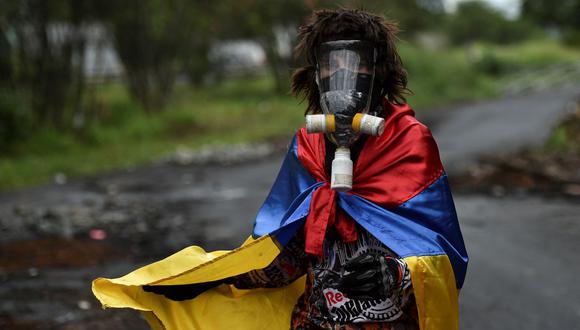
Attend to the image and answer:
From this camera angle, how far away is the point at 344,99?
2811 mm

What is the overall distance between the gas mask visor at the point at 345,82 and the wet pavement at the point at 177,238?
2.72 meters

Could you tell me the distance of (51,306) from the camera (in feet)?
18.3

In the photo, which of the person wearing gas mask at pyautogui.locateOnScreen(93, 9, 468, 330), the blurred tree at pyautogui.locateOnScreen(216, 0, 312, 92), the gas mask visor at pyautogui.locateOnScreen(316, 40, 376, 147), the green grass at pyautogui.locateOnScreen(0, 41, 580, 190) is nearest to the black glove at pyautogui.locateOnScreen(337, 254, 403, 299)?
the person wearing gas mask at pyautogui.locateOnScreen(93, 9, 468, 330)

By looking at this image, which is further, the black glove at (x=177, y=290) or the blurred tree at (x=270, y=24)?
the blurred tree at (x=270, y=24)

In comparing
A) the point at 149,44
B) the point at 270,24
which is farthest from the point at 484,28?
the point at 149,44

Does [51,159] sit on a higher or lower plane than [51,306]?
lower

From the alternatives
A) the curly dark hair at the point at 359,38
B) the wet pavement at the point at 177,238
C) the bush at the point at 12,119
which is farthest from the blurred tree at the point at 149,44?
the curly dark hair at the point at 359,38

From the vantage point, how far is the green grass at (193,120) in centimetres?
1346

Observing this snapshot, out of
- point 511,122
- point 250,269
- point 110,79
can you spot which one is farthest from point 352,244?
point 110,79

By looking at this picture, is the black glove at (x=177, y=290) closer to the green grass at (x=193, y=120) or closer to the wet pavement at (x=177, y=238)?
the wet pavement at (x=177, y=238)

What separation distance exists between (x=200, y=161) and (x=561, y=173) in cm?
648

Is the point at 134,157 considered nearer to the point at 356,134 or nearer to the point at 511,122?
the point at 511,122

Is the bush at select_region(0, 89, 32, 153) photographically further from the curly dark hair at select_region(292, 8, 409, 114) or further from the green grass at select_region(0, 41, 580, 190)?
the curly dark hair at select_region(292, 8, 409, 114)

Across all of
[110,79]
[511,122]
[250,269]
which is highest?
[250,269]
